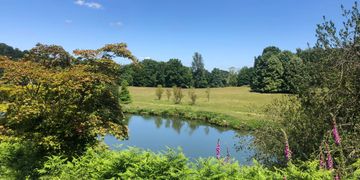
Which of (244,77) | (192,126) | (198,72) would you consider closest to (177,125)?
(192,126)

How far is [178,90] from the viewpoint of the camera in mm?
65312

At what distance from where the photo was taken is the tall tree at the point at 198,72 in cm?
11562

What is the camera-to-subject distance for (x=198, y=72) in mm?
121875

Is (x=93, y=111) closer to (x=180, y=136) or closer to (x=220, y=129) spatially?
(x=180, y=136)

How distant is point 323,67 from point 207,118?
36.9 metres

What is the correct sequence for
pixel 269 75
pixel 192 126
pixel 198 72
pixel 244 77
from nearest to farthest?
1. pixel 192 126
2. pixel 269 75
3. pixel 244 77
4. pixel 198 72

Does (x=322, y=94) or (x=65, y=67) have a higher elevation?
(x=65, y=67)

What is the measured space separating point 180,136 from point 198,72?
8875cm

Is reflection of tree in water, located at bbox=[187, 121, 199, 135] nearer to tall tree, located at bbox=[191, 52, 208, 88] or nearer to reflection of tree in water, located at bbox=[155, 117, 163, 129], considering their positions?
reflection of tree in water, located at bbox=[155, 117, 163, 129]

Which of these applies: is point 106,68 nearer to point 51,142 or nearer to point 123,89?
point 51,142

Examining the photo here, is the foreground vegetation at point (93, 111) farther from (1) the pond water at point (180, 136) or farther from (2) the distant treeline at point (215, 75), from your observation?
(2) the distant treeline at point (215, 75)

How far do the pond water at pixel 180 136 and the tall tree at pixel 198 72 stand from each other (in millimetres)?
68261

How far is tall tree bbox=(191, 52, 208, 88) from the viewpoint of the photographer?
116 m

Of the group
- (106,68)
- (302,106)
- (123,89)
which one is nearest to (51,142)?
(106,68)
